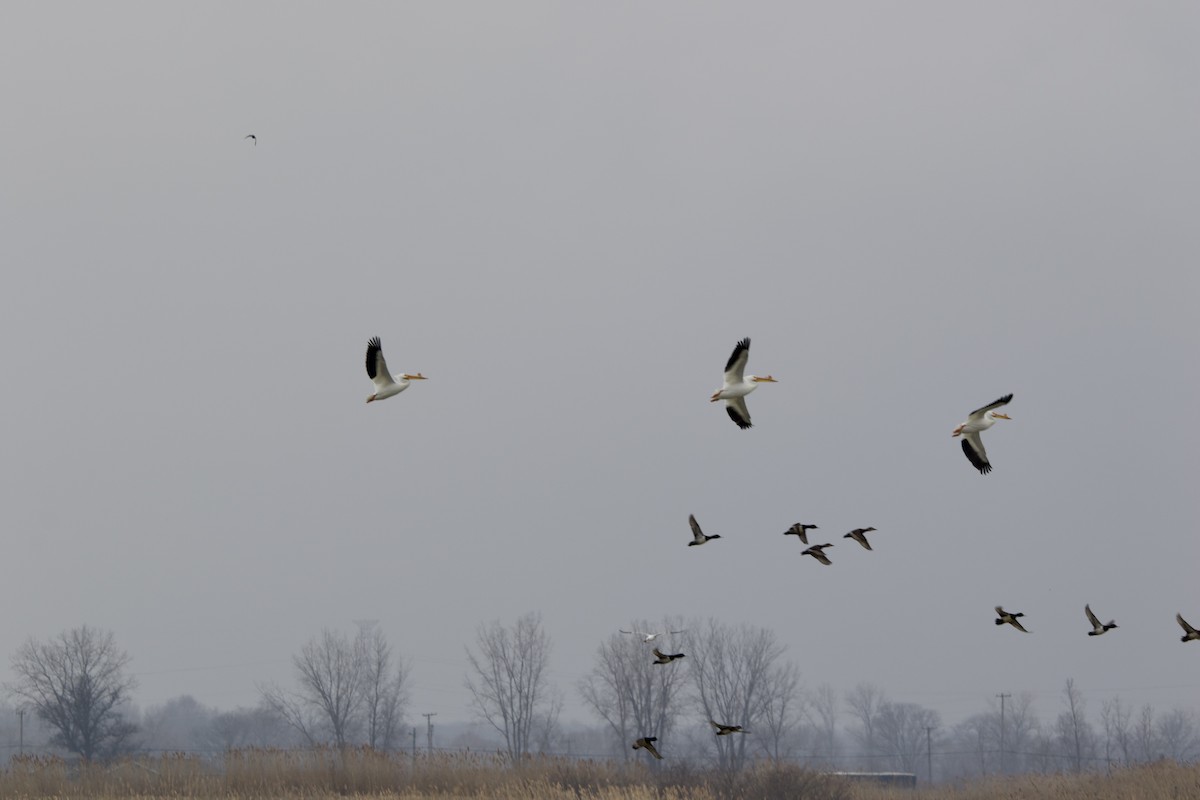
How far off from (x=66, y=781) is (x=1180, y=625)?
2506 centimetres

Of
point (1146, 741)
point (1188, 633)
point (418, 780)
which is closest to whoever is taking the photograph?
point (1188, 633)

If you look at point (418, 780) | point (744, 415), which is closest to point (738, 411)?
point (744, 415)

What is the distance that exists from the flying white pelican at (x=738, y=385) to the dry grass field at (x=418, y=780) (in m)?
11.8

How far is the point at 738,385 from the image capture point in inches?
927

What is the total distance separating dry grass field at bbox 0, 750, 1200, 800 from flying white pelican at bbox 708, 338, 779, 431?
11.8 meters

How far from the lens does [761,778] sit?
35938 mm

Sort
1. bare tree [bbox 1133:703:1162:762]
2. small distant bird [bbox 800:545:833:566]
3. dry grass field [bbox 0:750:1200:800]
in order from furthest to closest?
bare tree [bbox 1133:703:1162:762] < dry grass field [bbox 0:750:1200:800] < small distant bird [bbox 800:545:833:566]

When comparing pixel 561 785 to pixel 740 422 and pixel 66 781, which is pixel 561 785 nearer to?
pixel 66 781

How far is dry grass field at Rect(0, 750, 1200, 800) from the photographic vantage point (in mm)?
32250

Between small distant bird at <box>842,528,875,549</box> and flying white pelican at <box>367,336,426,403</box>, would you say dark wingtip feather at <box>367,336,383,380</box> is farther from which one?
small distant bird at <box>842,528,875,549</box>

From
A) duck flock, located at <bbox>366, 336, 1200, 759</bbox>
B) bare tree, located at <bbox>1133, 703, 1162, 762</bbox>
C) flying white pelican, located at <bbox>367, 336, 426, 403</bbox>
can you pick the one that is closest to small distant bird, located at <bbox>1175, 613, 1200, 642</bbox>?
duck flock, located at <bbox>366, 336, 1200, 759</bbox>

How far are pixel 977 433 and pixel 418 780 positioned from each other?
17900 mm

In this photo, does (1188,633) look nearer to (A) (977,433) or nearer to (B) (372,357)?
(A) (977,433)

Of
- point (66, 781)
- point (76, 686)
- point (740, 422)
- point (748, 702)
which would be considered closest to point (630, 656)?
point (748, 702)
